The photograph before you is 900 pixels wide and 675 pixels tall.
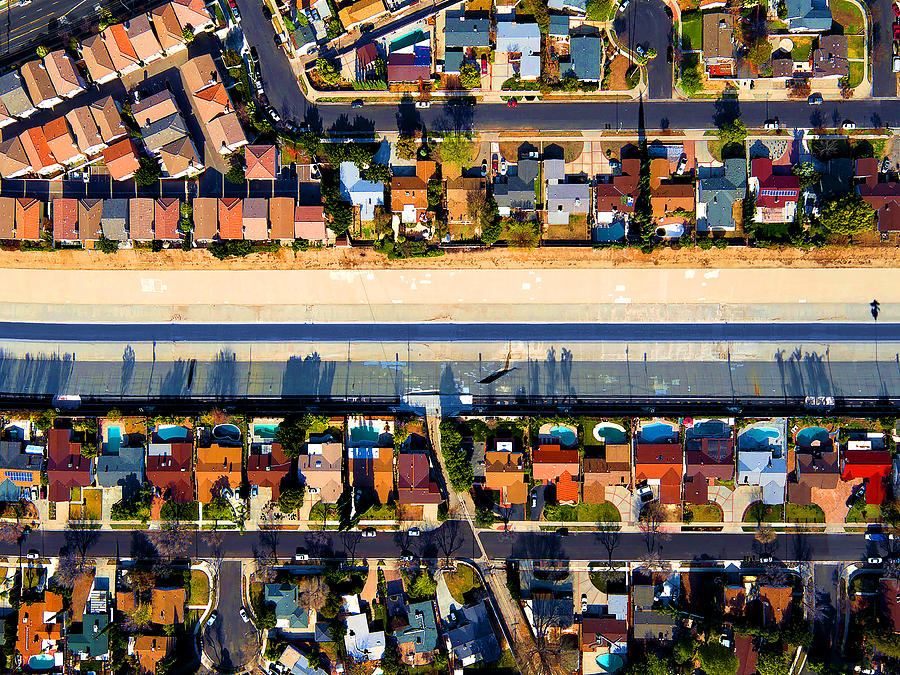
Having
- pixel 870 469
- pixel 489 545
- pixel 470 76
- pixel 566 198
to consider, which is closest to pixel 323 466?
pixel 489 545

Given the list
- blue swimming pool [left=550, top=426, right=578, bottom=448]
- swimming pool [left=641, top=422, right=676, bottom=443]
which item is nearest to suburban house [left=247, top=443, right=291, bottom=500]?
blue swimming pool [left=550, top=426, right=578, bottom=448]

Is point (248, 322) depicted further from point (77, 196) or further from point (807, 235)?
point (807, 235)

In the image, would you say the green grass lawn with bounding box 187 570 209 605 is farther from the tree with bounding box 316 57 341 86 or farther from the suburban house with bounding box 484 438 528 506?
the tree with bounding box 316 57 341 86

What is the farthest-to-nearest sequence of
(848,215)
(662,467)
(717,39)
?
(662,467)
(717,39)
(848,215)

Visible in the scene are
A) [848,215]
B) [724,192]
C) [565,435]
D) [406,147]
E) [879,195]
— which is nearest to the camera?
[848,215]

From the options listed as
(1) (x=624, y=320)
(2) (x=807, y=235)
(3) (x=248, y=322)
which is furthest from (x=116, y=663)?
(2) (x=807, y=235)

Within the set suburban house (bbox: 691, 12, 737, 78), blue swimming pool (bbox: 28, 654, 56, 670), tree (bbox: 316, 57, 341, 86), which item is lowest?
blue swimming pool (bbox: 28, 654, 56, 670)

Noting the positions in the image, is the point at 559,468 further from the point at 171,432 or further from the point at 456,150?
the point at 171,432
